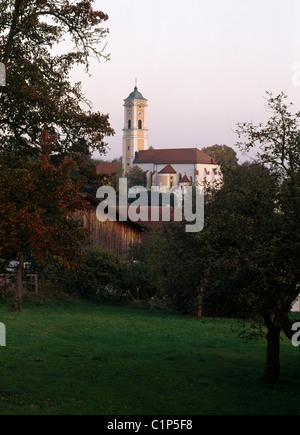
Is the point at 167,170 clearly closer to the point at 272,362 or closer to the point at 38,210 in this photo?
the point at 272,362

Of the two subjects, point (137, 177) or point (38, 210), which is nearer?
point (38, 210)

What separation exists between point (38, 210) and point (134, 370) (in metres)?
5.59

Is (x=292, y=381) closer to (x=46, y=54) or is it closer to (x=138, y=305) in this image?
(x=46, y=54)

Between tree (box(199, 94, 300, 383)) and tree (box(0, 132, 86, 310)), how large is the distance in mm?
4081

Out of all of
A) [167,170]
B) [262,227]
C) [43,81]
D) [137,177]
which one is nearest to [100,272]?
[43,81]

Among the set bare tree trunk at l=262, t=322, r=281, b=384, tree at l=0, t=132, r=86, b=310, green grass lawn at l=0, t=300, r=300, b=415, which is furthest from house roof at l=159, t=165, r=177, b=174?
bare tree trunk at l=262, t=322, r=281, b=384

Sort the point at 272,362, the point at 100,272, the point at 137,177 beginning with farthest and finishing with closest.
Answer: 1. the point at 137,177
2. the point at 100,272
3. the point at 272,362

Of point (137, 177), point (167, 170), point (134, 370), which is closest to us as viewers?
point (134, 370)

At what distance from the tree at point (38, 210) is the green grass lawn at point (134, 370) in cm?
321

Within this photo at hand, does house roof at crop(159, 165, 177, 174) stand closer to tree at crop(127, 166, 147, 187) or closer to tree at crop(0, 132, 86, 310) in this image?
tree at crop(127, 166, 147, 187)

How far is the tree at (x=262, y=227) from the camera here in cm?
1346

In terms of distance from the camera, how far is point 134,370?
18797 millimetres

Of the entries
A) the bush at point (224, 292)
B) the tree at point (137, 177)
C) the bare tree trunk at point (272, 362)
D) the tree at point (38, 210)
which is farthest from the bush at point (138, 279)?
the tree at point (137, 177)

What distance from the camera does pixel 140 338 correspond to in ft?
85.1
